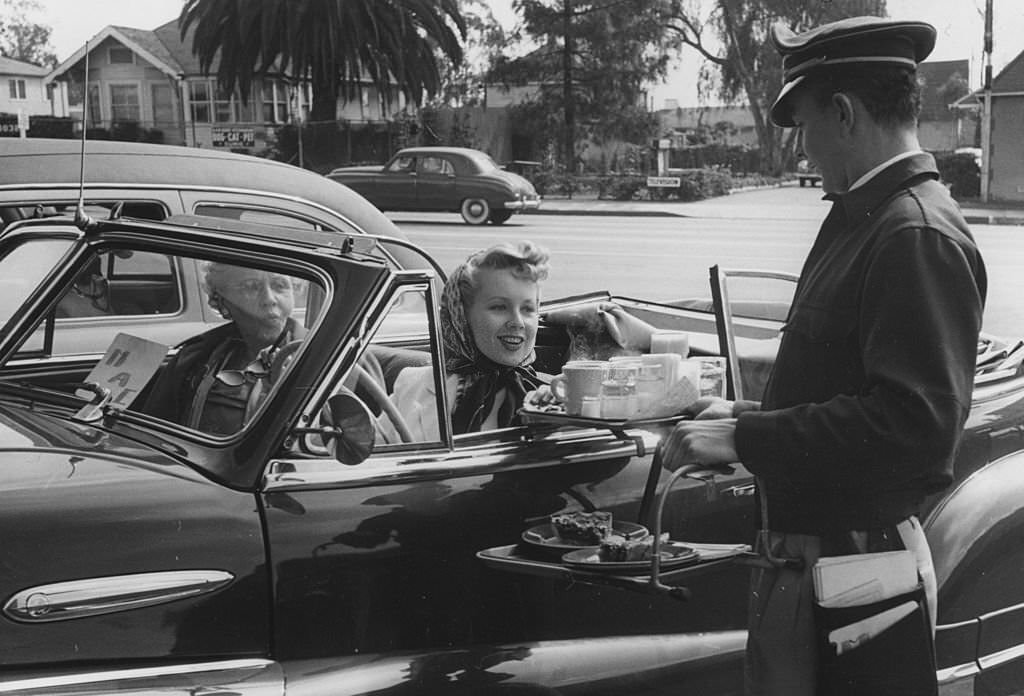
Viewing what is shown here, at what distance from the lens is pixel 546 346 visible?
4.22 m

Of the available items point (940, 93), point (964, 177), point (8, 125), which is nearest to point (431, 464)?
point (964, 177)

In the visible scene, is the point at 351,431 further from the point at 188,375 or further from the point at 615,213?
the point at 615,213

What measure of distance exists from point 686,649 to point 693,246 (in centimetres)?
1613

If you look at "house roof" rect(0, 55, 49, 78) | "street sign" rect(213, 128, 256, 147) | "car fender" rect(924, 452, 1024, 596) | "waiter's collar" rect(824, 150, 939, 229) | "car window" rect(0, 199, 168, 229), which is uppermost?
"house roof" rect(0, 55, 49, 78)

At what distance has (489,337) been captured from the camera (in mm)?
3482

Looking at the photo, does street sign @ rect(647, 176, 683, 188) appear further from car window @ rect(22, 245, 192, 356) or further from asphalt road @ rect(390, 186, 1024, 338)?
car window @ rect(22, 245, 192, 356)

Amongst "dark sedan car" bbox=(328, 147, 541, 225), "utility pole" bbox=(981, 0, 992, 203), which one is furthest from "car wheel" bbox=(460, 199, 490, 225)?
"utility pole" bbox=(981, 0, 992, 203)

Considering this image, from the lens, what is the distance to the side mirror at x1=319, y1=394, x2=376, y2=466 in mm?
2568

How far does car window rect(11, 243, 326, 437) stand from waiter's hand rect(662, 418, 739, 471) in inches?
33.8

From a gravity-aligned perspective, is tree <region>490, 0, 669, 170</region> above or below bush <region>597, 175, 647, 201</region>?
above

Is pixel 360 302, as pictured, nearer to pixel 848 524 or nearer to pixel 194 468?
pixel 194 468

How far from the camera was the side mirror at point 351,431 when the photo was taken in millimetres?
2568

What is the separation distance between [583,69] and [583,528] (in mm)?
41912

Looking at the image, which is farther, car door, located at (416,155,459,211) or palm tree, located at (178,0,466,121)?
palm tree, located at (178,0,466,121)
